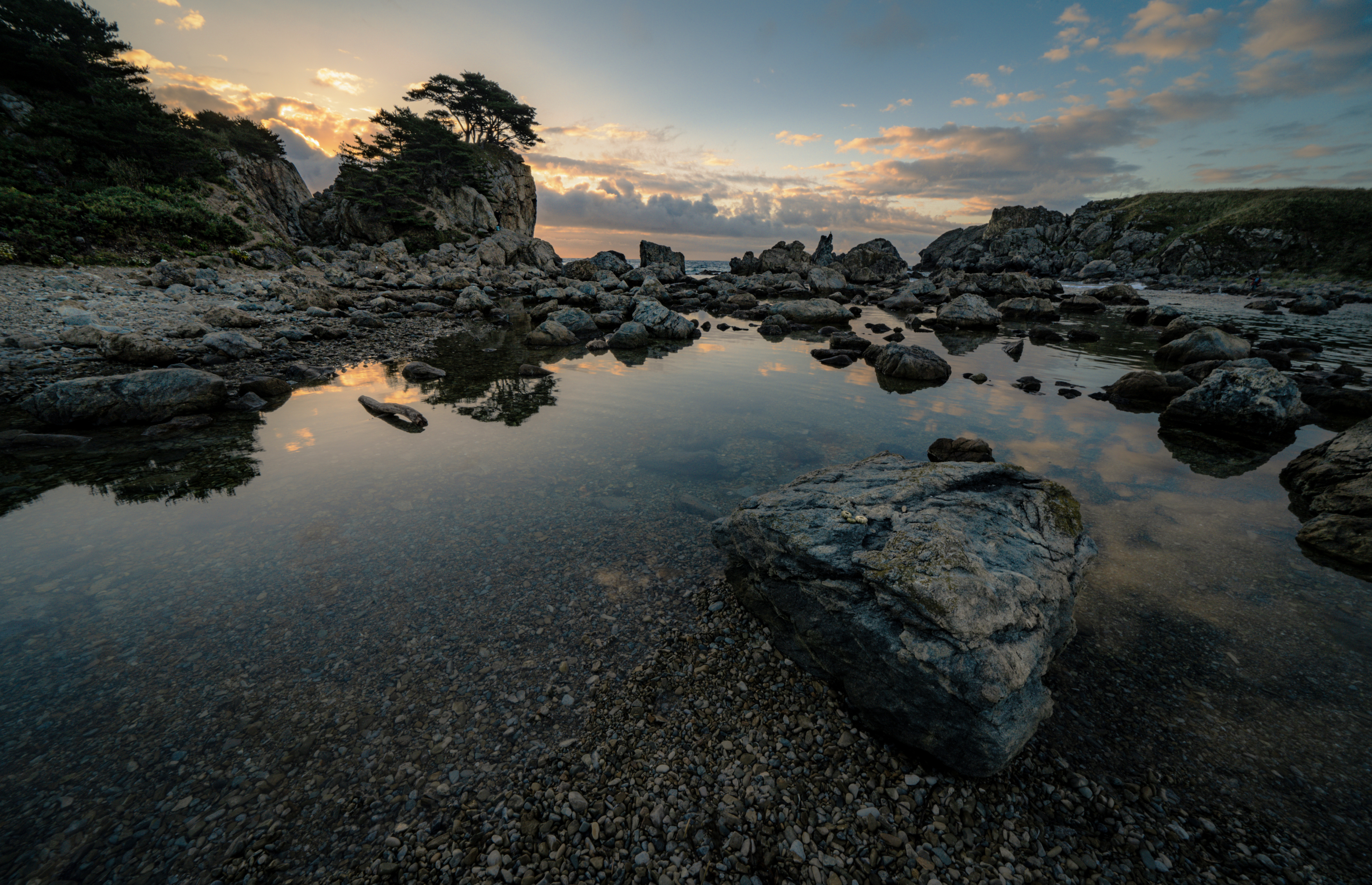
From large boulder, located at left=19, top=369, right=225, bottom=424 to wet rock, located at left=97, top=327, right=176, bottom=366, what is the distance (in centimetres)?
428

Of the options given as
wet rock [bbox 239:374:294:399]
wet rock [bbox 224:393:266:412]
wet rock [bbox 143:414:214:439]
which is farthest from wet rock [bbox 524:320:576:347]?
wet rock [bbox 143:414:214:439]

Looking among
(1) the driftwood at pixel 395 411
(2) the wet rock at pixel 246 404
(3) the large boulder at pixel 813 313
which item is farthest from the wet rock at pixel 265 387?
(3) the large boulder at pixel 813 313

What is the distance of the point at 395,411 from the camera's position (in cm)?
1453

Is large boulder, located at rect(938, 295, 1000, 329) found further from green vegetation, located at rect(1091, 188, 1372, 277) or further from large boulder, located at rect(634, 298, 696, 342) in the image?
green vegetation, located at rect(1091, 188, 1372, 277)

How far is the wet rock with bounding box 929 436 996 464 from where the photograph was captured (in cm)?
1191

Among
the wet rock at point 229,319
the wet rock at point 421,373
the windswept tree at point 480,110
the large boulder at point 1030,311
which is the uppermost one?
the windswept tree at point 480,110

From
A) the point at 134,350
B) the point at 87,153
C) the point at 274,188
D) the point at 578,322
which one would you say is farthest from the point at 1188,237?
the point at 274,188

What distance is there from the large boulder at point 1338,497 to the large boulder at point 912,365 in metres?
10.6

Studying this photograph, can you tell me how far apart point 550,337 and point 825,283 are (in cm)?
4448

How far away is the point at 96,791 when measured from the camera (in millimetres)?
4402

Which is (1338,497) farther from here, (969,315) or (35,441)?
(969,315)

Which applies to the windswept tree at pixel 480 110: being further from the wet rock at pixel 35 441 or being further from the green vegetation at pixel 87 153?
the wet rock at pixel 35 441

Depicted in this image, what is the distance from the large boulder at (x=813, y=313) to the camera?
133ft

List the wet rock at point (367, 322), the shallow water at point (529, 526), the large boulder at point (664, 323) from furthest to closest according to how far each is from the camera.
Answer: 1. the large boulder at point (664, 323)
2. the wet rock at point (367, 322)
3. the shallow water at point (529, 526)
